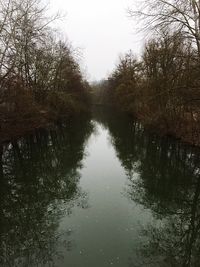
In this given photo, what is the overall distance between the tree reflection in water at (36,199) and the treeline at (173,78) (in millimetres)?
7263

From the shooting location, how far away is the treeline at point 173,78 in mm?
14859

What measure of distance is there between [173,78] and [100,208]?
8.76 metres

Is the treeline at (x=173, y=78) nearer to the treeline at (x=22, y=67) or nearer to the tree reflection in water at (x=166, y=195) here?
the tree reflection in water at (x=166, y=195)

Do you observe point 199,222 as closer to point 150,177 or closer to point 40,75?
point 150,177

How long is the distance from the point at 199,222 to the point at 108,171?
7.40 metres

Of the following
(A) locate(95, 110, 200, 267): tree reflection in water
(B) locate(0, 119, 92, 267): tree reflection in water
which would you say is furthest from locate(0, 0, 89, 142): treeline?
(A) locate(95, 110, 200, 267): tree reflection in water

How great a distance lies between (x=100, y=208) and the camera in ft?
38.5

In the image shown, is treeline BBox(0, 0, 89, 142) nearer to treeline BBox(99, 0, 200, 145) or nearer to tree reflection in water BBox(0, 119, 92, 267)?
tree reflection in water BBox(0, 119, 92, 267)

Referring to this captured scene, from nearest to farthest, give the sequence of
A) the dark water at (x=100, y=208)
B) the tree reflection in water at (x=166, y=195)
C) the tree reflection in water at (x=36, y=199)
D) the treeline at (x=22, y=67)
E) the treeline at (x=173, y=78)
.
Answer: the dark water at (x=100, y=208)
the tree reflection in water at (x=166, y=195)
the tree reflection in water at (x=36, y=199)
the treeline at (x=173, y=78)
the treeline at (x=22, y=67)

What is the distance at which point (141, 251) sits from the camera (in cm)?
853

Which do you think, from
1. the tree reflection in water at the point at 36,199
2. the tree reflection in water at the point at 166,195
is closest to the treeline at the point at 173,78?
the tree reflection in water at the point at 166,195

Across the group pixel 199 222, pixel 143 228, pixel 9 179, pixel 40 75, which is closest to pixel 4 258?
pixel 143 228

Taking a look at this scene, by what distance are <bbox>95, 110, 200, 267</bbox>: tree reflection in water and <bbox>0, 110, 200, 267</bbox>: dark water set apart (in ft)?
0.10

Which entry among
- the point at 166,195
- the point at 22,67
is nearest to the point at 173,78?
the point at 166,195
